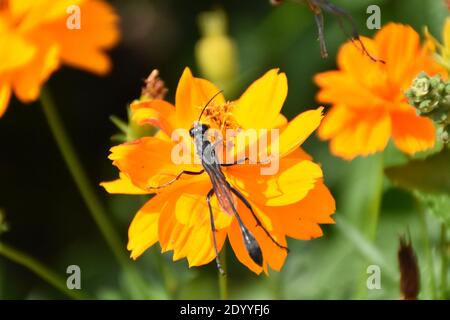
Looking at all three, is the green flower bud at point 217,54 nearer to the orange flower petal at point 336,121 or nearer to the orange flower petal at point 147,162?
the orange flower petal at point 336,121

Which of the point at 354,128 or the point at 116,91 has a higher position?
the point at 116,91

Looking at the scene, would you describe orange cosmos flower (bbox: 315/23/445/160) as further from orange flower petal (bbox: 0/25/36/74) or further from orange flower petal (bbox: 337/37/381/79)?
orange flower petal (bbox: 0/25/36/74)

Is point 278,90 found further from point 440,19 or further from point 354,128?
point 440,19

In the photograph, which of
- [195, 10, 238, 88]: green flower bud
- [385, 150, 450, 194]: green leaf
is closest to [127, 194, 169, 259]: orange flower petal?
[385, 150, 450, 194]: green leaf

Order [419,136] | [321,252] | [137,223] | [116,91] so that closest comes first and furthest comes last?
1. [137,223]
2. [419,136]
3. [321,252]
4. [116,91]

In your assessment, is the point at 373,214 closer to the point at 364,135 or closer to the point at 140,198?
the point at 364,135
